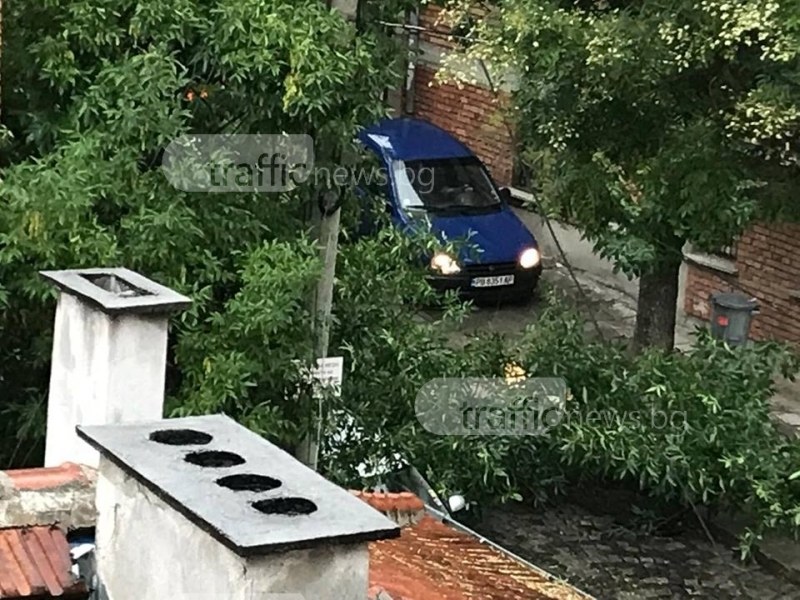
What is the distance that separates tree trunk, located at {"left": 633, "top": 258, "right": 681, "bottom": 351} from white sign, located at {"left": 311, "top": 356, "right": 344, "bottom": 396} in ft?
13.1

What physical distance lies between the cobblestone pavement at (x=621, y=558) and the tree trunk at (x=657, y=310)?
5.12 feet

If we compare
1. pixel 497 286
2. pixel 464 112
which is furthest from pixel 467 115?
pixel 497 286

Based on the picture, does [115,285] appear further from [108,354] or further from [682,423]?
[682,423]

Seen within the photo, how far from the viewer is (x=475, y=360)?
1131 cm

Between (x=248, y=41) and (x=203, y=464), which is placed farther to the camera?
(x=248, y=41)

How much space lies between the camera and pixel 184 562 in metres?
4.21

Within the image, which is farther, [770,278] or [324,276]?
[770,278]

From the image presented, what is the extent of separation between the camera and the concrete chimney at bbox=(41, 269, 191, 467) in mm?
5789

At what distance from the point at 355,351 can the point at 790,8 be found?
11.9 feet

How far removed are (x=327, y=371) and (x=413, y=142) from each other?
30.5ft

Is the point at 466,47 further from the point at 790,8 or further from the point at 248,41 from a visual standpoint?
the point at 248,41

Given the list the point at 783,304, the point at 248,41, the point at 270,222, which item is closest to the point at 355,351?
the point at 270,222
